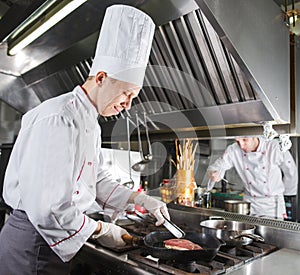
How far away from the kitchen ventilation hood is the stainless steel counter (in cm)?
61

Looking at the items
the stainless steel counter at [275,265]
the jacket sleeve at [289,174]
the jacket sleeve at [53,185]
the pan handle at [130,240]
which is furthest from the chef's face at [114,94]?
the jacket sleeve at [289,174]

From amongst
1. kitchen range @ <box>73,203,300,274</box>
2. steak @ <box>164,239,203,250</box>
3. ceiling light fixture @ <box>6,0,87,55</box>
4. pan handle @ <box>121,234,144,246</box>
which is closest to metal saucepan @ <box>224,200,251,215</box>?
kitchen range @ <box>73,203,300,274</box>

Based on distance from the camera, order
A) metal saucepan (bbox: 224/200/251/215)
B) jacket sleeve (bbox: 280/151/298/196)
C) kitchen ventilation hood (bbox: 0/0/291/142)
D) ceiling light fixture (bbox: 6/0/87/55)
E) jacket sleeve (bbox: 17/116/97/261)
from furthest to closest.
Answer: jacket sleeve (bbox: 280/151/298/196) < metal saucepan (bbox: 224/200/251/215) < ceiling light fixture (bbox: 6/0/87/55) < kitchen ventilation hood (bbox: 0/0/291/142) < jacket sleeve (bbox: 17/116/97/261)

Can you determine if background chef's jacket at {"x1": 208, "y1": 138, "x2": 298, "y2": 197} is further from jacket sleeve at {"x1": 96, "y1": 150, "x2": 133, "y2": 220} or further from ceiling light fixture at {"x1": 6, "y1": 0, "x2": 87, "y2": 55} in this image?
ceiling light fixture at {"x1": 6, "y1": 0, "x2": 87, "y2": 55}

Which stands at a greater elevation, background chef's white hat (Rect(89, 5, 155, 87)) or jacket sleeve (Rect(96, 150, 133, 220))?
background chef's white hat (Rect(89, 5, 155, 87))

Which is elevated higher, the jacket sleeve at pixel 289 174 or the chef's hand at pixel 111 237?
the chef's hand at pixel 111 237

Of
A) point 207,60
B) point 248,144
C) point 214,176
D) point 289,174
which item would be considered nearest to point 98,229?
point 207,60

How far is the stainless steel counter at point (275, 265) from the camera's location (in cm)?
98

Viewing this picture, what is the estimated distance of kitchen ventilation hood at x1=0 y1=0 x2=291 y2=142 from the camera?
4.05 feet

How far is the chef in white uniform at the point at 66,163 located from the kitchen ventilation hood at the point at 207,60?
10.8 inches

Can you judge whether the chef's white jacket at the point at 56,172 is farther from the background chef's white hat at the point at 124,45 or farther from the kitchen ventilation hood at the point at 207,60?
the kitchen ventilation hood at the point at 207,60

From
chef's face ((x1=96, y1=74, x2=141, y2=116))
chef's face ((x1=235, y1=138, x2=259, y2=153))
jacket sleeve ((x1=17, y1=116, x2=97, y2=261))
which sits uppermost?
chef's face ((x1=96, y1=74, x2=141, y2=116))

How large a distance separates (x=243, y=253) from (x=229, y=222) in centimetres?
26

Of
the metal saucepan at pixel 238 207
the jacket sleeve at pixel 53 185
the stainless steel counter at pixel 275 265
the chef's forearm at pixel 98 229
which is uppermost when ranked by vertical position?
the jacket sleeve at pixel 53 185
